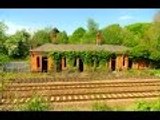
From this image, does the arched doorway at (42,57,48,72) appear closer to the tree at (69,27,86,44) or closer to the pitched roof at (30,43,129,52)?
the pitched roof at (30,43,129,52)

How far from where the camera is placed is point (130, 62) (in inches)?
767

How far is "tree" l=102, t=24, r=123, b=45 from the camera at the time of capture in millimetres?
21691

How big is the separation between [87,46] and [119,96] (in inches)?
460

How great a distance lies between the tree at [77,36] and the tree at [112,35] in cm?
196

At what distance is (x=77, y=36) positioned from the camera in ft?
77.2

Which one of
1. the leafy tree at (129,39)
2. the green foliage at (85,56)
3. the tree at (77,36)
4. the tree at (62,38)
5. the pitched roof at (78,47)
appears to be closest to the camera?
the pitched roof at (78,47)

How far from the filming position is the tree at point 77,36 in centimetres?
2224

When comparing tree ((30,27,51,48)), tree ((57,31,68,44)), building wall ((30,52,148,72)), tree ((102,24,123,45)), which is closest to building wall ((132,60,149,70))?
building wall ((30,52,148,72))

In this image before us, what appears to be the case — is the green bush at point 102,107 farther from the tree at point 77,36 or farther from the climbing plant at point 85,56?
the tree at point 77,36

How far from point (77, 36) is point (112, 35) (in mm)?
2840

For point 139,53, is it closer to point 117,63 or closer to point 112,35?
point 117,63

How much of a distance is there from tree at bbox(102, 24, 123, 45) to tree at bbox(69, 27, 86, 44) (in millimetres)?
1962

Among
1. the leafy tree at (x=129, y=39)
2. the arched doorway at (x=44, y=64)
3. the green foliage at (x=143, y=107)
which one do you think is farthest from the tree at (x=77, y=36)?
the green foliage at (x=143, y=107)

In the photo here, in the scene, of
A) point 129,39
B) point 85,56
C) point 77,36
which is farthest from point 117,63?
point 77,36
